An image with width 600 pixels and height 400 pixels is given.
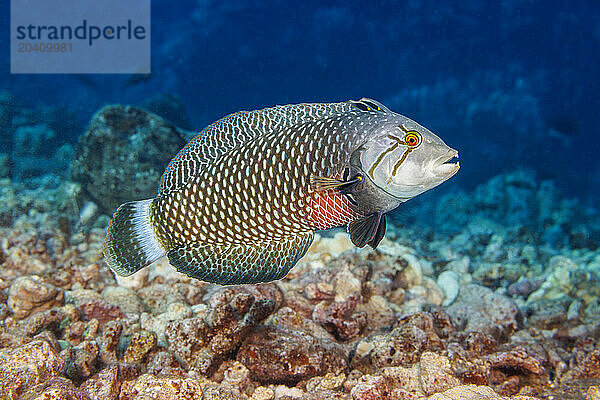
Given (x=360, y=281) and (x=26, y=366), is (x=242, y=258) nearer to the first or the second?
(x=26, y=366)

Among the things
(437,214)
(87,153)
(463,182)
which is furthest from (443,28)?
(87,153)

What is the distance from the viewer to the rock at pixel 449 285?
19.9 feet

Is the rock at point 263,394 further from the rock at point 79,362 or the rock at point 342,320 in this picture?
the rock at point 79,362

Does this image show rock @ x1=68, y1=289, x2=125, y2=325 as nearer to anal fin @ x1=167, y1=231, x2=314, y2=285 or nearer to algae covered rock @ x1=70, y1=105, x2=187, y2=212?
anal fin @ x1=167, y1=231, x2=314, y2=285

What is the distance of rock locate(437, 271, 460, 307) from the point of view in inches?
239

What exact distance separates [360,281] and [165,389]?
2847mm

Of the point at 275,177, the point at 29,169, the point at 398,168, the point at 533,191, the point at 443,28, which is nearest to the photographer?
the point at 398,168

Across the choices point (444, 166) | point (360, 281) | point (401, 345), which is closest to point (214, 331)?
→ point (401, 345)

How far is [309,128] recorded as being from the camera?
2781 mm

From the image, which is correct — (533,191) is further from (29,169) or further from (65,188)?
(29,169)

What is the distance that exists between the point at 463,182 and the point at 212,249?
20.1 m

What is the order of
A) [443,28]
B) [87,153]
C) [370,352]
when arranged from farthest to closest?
[443,28] → [87,153] → [370,352]

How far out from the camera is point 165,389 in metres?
2.54

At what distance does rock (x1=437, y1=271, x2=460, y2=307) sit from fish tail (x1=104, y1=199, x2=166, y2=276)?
454 cm
